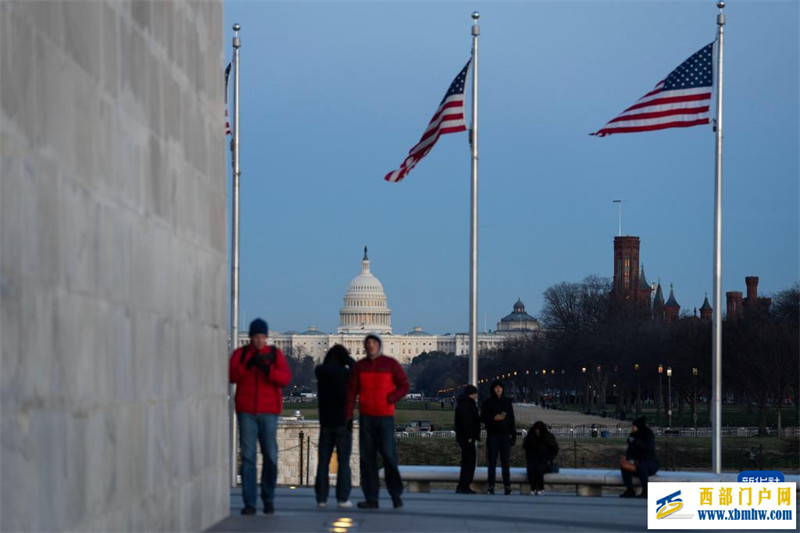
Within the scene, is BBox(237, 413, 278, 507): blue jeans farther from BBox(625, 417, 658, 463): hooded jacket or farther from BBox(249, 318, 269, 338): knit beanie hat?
BBox(625, 417, 658, 463): hooded jacket

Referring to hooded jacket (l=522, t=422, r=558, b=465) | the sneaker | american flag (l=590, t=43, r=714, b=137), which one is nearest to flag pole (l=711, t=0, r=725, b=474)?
american flag (l=590, t=43, r=714, b=137)

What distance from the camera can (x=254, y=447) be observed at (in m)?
13.7

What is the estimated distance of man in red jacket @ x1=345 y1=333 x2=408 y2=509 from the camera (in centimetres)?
1466

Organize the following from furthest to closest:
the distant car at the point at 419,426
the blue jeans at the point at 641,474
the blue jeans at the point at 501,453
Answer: the distant car at the point at 419,426, the blue jeans at the point at 501,453, the blue jeans at the point at 641,474

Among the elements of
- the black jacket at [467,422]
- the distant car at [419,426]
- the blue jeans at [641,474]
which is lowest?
the distant car at [419,426]

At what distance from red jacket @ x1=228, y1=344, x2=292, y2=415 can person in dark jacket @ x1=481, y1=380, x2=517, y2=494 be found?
22.4ft

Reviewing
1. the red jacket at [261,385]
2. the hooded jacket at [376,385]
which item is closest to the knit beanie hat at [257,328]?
the red jacket at [261,385]

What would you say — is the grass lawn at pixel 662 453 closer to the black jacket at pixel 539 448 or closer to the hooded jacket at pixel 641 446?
the black jacket at pixel 539 448

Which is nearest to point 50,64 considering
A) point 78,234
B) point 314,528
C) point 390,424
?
point 78,234

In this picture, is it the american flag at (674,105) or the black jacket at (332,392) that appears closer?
the black jacket at (332,392)

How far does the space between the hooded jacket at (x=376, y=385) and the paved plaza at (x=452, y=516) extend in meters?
1.09

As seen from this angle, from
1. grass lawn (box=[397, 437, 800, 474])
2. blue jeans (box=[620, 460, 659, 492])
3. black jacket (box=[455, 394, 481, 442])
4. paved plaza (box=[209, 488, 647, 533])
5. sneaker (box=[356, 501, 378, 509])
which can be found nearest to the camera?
paved plaza (box=[209, 488, 647, 533])

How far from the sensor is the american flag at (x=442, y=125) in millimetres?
24859

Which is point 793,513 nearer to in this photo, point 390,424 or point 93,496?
point 390,424
